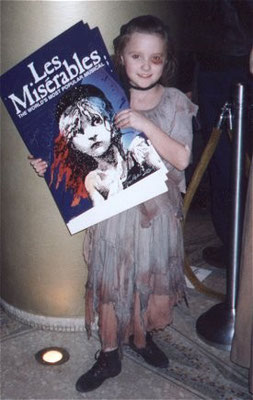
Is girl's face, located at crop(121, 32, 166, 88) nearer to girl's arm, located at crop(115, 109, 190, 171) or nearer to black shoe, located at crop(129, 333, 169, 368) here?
girl's arm, located at crop(115, 109, 190, 171)

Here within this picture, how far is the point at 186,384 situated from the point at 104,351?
0.32m

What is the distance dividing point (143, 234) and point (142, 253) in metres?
0.07

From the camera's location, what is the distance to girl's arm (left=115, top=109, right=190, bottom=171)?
1530 millimetres

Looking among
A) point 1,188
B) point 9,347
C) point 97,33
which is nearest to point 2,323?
point 9,347

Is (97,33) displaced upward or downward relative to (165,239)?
upward

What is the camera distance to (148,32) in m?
1.50

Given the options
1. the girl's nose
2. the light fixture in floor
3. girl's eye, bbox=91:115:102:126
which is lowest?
the light fixture in floor

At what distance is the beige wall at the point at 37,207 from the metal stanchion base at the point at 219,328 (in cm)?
54

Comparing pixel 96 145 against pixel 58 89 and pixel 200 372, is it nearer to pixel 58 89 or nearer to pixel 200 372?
pixel 58 89

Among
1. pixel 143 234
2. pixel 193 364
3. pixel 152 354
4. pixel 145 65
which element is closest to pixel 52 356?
pixel 152 354

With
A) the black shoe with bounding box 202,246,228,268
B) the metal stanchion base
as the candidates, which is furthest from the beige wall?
the black shoe with bounding box 202,246,228,268

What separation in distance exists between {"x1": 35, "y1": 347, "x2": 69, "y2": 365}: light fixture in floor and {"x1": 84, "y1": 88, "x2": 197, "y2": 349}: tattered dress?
0.85 ft

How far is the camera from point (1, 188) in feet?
7.08

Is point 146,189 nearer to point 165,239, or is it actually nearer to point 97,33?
point 165,239
